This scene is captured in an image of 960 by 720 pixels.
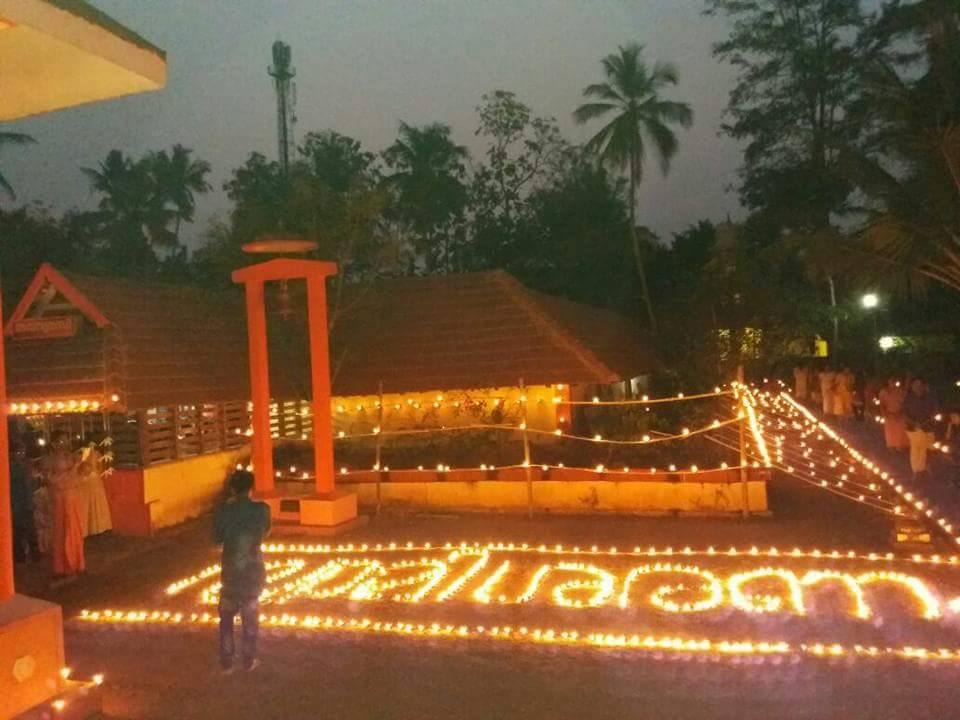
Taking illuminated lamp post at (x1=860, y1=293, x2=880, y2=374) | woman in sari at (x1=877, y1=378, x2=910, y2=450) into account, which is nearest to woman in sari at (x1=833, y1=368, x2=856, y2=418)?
woman in sari at (x1=877, y1=378, x2=910, y2=450)

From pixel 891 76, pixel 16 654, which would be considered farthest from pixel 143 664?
pixel 891 76

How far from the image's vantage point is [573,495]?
1328 centimetres

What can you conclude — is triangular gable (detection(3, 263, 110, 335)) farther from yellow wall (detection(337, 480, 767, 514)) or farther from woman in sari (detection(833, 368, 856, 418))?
woman in sari (detection(833, 368, 856, 418))

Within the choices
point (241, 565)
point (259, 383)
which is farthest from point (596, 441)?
point (241, 565)

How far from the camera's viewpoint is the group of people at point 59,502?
10.4 m

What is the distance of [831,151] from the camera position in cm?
3428

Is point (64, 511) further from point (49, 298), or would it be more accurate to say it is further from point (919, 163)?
point (919, 163)

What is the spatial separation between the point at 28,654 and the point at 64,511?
533cm

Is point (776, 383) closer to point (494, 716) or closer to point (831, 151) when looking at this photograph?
point (831, 151)

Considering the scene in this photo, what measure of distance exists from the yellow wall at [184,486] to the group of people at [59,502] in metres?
0.63

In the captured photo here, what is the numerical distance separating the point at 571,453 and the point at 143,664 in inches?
344

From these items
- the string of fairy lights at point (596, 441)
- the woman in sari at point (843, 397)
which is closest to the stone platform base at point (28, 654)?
the string of fairy lights at point (596, 441)

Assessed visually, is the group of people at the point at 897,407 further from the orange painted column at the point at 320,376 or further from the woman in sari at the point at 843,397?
the orange painted column at the point at 320,376

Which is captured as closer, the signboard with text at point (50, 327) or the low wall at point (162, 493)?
the low wall at point (162, 493)
